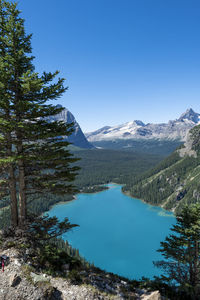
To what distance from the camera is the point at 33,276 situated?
10.4 m

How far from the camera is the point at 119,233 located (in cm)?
11881

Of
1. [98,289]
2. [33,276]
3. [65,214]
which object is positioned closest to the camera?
[33,276]

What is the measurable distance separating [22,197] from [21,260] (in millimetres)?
4566

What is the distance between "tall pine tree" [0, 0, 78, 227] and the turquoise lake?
5858 centimetres

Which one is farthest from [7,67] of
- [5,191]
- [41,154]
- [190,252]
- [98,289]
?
[190,252]

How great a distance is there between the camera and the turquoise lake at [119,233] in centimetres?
8631

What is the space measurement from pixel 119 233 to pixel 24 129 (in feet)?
403

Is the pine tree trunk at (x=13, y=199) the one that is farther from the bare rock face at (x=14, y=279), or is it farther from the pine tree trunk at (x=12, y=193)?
the bare rock face at (x=14, y=279)

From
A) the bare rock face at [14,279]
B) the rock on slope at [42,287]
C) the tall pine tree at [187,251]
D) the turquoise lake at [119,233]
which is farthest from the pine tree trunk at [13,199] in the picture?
the turquoise lake at [119,233]

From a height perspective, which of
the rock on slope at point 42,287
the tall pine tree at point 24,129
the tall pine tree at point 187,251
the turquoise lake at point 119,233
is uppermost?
the tall pine tree at point 24,129

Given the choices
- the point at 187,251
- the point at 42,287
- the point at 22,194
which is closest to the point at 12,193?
the point at 22,194

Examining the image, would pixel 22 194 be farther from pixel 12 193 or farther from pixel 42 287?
pixel 42 287

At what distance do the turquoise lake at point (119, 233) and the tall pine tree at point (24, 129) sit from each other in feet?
192

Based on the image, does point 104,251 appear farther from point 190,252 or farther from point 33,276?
point 33,276
